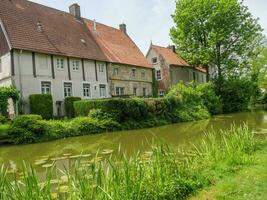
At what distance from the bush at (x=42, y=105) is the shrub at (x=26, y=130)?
17.1 feet

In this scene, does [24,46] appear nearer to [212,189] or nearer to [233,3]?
[212,189]

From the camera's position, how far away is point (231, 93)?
1570 inches

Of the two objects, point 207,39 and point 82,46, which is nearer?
point 82,46

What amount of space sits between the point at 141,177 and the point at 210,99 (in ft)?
103

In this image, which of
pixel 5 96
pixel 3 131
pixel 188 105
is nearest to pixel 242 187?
pixel 3 131

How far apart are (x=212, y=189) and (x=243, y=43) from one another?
3696 cm

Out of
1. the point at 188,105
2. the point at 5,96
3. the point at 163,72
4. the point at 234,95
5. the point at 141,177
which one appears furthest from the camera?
the point at 163,72

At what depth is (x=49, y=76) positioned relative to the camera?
26.2 metres

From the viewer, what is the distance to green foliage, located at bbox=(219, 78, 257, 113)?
130 ft

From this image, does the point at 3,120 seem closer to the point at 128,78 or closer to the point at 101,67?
the point at 101,67

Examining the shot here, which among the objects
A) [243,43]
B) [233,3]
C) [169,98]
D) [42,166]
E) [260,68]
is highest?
[233,3]

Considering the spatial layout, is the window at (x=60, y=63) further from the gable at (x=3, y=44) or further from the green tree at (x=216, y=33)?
the green tree at (x=216, y=33)

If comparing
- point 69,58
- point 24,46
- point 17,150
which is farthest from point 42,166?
point 69,58

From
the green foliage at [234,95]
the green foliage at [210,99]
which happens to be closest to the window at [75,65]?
the green foliage at [210,99]
